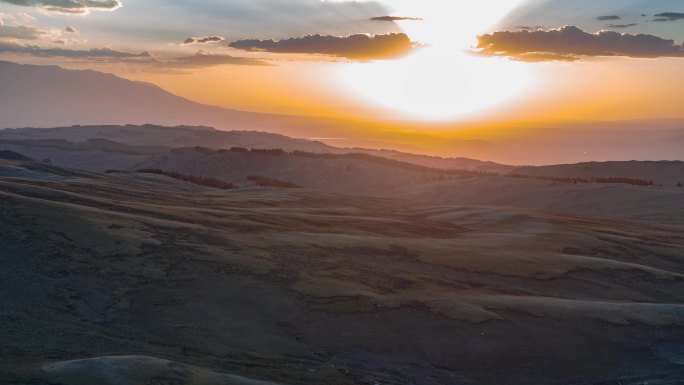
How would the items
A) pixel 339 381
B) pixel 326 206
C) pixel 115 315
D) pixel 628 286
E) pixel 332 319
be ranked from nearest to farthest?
pixel 339 381, pixel 115 315, pixel 332 319, pixel 628 286, pixel 326 206

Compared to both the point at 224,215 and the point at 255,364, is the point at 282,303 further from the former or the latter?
the point at 224,215

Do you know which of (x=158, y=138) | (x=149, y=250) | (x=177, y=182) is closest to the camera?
(x=149, y=250)

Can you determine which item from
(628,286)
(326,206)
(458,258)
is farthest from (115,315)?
(326,206)

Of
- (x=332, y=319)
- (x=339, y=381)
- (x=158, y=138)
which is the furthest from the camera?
(x=158, y=138)

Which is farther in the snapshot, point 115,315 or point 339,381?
point 115,315

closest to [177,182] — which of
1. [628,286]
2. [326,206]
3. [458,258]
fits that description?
[326,206]

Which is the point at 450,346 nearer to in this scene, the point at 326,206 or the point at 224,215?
the point at 224,215
